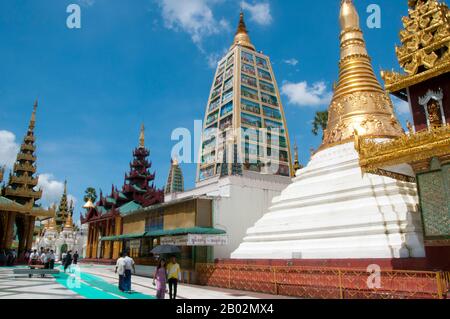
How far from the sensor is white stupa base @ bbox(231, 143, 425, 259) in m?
12.2

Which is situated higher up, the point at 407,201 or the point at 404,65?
the point at 404,65

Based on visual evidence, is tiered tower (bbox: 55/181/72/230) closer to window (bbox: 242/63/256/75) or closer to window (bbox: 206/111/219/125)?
window (bbox: 206/111/219/125)

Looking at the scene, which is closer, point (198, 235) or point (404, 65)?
point (404, 65)

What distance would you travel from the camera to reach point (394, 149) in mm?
10102

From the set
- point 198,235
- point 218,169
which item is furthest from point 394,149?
point 218,169

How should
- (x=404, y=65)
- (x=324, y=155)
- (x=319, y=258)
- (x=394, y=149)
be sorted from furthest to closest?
(x=324, y=155), (x=319, y=258), (x=404, y=65), (x=394, y=149)

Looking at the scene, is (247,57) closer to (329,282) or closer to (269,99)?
(269,99)

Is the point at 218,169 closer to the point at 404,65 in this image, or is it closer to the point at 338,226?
the point at 338,226

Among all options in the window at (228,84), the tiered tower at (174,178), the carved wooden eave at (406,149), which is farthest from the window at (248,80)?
the carved wooden eave at (406,149)

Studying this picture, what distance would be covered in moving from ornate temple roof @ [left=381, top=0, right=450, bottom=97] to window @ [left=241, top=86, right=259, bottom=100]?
3183 centimetres

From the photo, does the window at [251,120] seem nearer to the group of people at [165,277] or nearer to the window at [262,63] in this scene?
the window at [262,63]

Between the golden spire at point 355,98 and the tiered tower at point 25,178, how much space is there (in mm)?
29776

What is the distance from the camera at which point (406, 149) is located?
387 inches
